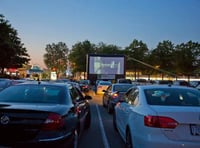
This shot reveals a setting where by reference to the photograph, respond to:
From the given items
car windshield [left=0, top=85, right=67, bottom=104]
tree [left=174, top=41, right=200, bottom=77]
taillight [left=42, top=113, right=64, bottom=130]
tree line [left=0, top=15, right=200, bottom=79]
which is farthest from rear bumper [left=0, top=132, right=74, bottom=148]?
tree [left=174, top=41, right=200, bottom=77]

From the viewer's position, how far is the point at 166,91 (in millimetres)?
7098

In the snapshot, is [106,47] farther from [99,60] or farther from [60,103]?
[60,103]

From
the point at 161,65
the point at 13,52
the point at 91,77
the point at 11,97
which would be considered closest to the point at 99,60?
the point at 91,77

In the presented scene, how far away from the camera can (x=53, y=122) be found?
5.76m

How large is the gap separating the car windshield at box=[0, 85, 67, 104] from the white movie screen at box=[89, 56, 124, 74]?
5149 cm

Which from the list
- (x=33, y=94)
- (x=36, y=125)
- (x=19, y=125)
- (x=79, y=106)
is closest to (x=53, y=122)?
(x=36, y=125)

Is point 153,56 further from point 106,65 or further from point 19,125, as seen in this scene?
point 19,125

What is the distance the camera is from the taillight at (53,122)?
18.7 feet

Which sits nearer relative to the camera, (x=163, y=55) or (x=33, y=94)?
(x=33, y=94)

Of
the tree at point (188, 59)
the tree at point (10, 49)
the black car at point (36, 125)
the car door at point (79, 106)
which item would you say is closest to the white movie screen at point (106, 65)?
the tree at point (10, 49)

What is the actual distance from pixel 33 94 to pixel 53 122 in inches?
64.3

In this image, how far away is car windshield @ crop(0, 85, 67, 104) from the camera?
694 centimetres

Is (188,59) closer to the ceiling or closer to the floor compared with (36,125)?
closer to the ceiling

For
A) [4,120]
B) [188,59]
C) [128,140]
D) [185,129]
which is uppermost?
[188,59]
